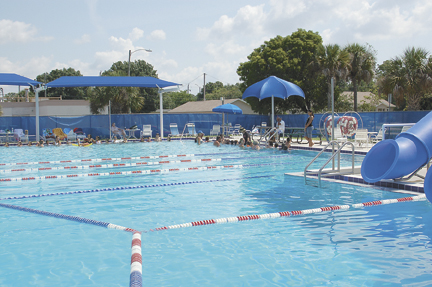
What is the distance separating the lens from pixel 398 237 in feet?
17.4

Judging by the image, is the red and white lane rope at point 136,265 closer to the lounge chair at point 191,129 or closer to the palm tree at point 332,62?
the lounge chair at point 191,129

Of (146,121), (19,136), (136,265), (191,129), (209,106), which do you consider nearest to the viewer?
(136,265)

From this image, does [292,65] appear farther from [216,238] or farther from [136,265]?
[136,265]

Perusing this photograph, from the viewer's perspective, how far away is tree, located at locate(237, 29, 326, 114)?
32812mm

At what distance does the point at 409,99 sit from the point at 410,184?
2209 cm

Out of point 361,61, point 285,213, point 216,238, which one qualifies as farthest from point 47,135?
point 361,61

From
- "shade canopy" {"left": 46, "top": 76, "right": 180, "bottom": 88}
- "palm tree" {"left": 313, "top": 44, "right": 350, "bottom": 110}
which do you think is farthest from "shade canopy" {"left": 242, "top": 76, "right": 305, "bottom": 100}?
"palm tree" {"left": 313, "top": 44, "right": 350, "bottom": 110}

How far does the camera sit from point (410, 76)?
26.2m

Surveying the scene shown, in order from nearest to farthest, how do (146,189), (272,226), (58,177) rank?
1. (272,226)
2. (146,189)
3. (58,177)

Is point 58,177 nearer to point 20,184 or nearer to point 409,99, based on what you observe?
point 20,184

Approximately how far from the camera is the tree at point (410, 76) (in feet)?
84.2

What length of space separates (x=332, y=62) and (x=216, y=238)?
28419 millimetres

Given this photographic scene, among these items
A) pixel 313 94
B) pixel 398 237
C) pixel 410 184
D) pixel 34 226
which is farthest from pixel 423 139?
pixel 313 94

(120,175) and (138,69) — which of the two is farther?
(138,69)
